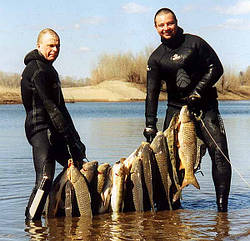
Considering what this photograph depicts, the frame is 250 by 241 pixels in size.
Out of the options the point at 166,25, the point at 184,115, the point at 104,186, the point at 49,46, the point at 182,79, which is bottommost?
the point at 104,186

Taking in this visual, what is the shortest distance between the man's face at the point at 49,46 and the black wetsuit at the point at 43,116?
72 mm

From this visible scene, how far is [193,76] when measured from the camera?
339 inches

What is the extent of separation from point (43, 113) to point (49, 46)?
865 millimetres

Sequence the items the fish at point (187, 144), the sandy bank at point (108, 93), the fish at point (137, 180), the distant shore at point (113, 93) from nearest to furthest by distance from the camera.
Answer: the fish at point (187, 144) < the fish at point (137, 180) < the distant shore at point (113, 93) < the sandy bank at point (108, 93)

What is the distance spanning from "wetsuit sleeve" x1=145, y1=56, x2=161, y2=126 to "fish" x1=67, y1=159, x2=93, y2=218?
52.1 inches

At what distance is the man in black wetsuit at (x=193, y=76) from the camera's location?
845 cm

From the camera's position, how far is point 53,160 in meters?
8.24

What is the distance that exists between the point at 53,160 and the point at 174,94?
1940 millimetres

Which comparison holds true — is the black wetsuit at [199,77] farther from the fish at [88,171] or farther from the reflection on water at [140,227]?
the fish at [88,171]

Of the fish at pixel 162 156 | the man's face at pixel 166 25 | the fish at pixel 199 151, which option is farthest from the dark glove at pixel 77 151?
the man's face at pixel 166 25

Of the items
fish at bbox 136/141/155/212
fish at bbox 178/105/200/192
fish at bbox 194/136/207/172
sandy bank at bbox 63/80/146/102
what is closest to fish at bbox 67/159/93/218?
fish at bbox 136/141/155/212

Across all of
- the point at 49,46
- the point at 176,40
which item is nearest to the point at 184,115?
the point at 176,40

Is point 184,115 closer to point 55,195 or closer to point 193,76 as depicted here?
point 193,76

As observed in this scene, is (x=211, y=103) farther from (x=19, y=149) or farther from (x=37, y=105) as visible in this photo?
(x=19, y=149)
